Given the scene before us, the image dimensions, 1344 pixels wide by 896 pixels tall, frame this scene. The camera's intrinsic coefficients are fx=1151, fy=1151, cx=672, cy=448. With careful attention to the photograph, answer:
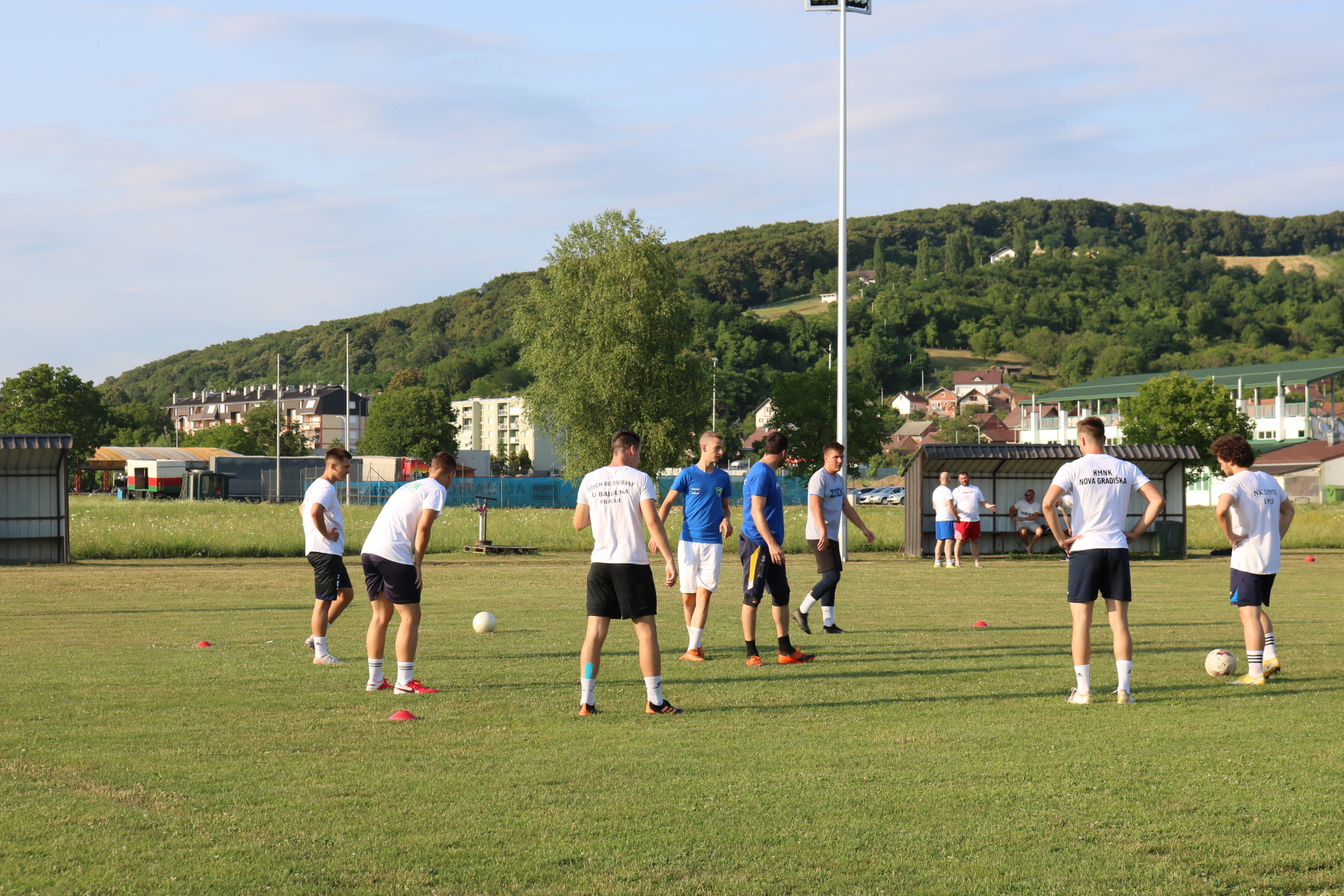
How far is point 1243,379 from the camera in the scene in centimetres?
9850

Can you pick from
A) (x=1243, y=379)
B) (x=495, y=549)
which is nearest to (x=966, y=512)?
(x=495, y=549)

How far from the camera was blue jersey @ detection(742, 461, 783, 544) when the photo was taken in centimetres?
1100

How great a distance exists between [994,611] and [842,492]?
3.95 m

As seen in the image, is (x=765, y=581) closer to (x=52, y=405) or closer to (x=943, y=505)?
(x=943, y=505)

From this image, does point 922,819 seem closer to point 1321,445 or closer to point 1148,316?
point 1321,445

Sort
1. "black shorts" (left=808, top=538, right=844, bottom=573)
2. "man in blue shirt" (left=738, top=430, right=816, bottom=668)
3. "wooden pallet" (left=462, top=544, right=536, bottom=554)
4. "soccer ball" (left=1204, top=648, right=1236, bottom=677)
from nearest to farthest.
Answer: "soccer ball" (left=1204, top=648, right=1236, bottom=677) → "man in blue shirt" (left=738, top=430, right=816, bottom=668) → "black shorts" (left=808, top=538, right=844, bottom=573) → "wooden pallet" (left=462, top=544, right=536, bottom=554)

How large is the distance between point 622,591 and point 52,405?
81.3 m

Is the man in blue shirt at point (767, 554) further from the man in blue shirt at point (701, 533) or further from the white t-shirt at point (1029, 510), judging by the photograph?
the white t-shirt at point (1029, 510)

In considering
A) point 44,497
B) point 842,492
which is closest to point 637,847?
point 842,492

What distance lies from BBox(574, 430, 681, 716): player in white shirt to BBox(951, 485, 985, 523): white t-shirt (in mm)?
17392

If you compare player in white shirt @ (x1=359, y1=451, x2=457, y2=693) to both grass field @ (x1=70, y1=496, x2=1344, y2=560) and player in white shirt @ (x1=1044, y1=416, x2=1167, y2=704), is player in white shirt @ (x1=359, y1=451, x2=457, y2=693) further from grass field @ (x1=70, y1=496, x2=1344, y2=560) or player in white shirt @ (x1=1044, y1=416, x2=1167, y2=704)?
grass field @ (x1=70, y1=496, x2=1344, y2=560)

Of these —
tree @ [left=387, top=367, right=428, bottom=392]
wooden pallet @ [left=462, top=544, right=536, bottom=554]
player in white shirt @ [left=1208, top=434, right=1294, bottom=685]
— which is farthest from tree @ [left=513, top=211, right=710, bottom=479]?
tree @ [left=387, top=367, right=428, bottom=392]

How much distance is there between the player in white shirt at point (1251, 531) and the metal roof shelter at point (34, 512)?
81.8ft

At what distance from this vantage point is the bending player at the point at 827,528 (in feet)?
40.0
